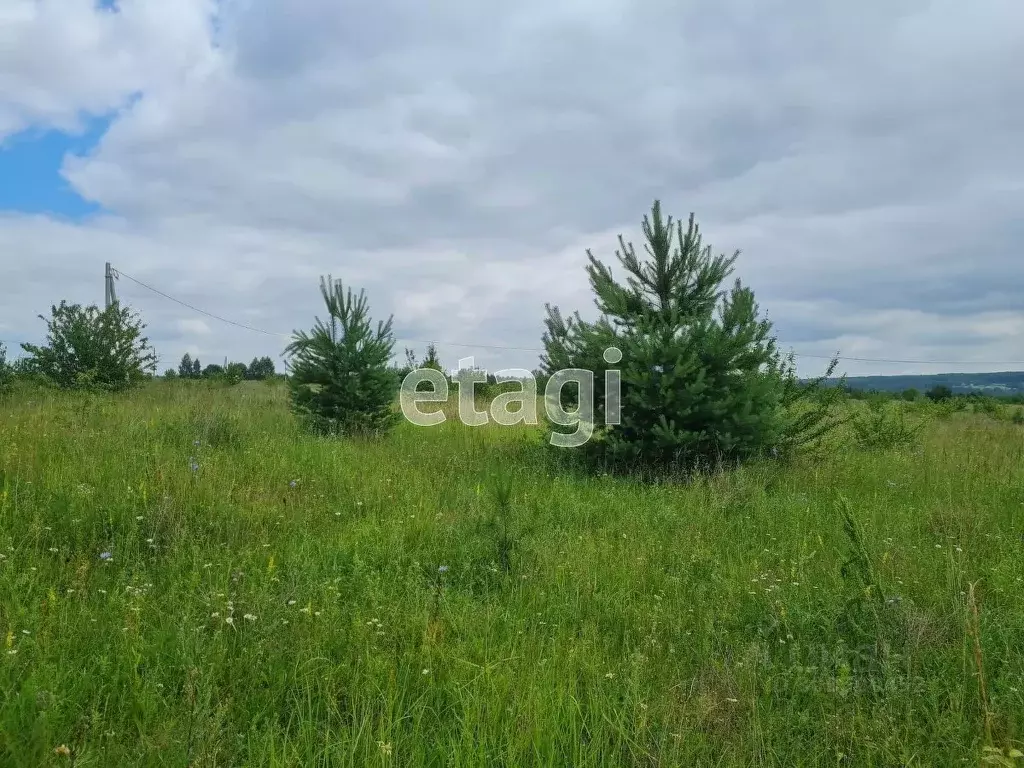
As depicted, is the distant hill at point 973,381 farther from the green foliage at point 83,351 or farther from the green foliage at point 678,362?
the green foliage at point 83,351

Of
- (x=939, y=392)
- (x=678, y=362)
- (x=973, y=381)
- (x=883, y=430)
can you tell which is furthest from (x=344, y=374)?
(x=973, y=381)

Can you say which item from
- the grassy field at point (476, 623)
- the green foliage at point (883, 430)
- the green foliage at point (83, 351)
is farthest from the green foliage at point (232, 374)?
the green foliage at point (883, 430)

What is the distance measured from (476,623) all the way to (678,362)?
4.74 metres

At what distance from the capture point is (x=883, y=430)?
38.0ft

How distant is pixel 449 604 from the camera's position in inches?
138

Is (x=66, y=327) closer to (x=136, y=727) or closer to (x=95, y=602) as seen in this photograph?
(x=95, y=602)

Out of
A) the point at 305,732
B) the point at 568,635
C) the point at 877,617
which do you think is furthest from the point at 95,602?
the point at 877,617

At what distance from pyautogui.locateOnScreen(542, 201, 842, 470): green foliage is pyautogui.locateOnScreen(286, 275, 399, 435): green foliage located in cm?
330

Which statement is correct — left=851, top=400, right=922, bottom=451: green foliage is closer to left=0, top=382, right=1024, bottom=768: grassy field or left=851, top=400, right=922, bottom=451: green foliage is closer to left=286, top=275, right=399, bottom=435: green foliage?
left=0, top=382, right=1024, bottom=768: grassy field

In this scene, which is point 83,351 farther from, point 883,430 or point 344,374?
point 883,430

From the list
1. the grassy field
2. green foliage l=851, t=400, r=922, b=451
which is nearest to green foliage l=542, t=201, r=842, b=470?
the grassy field

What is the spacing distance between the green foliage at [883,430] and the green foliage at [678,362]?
4138 millimetres

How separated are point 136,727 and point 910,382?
89.6ft

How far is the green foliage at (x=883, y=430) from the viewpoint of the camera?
11.3 metres
